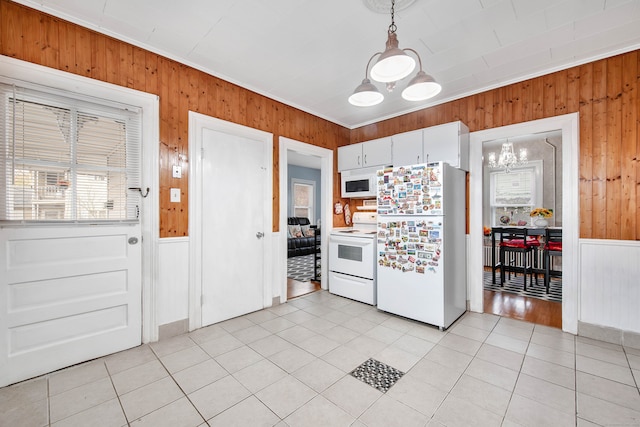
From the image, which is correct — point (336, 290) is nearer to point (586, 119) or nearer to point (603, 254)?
point (603, 254)

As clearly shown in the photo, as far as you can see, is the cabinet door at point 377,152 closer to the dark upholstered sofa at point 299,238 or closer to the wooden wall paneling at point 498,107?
the wooden wall paneling at point 498,107

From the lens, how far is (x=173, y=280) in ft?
8.84

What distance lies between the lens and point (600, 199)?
2641 millimetres

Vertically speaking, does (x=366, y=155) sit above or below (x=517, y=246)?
above

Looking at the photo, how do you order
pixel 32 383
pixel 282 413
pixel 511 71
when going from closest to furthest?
pixel 282 413 < pixel 32 383 < pixel 511 71

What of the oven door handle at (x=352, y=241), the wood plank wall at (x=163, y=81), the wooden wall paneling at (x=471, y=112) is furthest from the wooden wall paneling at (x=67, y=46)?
the wooden wall paneling at (x=471, y=112)

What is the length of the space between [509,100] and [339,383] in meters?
3.52

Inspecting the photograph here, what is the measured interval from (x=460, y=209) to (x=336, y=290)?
2033mm

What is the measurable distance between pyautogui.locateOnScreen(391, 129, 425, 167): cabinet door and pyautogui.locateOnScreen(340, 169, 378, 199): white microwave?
1.58ft

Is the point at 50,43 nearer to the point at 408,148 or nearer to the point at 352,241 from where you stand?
the point at 352,241

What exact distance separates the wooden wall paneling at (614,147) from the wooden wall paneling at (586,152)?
4.6 inches

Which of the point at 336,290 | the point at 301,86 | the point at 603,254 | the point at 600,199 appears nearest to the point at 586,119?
the point at 600,199

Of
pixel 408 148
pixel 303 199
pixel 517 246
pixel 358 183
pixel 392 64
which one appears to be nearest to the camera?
pixel 392 64

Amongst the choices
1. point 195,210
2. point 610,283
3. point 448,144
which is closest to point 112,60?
point 195,210
